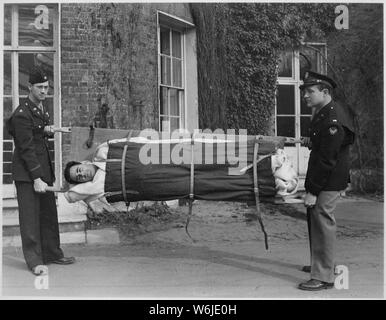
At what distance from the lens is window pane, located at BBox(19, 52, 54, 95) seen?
264 inches

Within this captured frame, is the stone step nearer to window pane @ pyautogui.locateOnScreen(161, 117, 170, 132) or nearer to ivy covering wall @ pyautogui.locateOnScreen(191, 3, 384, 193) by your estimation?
window pane @ pyautogui.locateOnScreen(161, 117, 170, 132)

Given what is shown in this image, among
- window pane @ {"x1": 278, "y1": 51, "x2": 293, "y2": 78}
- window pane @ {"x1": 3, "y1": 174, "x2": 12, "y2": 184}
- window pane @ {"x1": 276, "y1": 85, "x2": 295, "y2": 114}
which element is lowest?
window pane @ {"x1": 3, "y1": 174, "x2": 12, "y2": 184}

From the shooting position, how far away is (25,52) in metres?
6.70

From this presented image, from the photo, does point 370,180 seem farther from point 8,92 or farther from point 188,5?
point 8,92

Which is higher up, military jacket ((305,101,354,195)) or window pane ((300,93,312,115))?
window pane ((300,93,312,115))

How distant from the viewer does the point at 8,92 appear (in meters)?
6.68

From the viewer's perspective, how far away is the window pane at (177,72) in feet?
26.8

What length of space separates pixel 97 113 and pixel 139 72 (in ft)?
2.82

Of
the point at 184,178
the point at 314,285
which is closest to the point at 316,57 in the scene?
the point at 184,178

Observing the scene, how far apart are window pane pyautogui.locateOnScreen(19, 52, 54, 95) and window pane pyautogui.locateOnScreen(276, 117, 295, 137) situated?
4.22 metres

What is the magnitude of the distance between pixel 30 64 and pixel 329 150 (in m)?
4.10

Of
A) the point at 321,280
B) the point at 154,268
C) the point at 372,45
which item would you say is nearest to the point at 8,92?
the point at 154,268

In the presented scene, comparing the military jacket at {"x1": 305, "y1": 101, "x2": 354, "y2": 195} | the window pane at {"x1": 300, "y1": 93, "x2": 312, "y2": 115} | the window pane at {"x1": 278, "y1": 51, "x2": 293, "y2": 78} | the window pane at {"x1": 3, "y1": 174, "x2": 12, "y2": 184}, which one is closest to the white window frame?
the window pane at {"x1": 278, "y1": 51, "x2": 293, "y2": 78}

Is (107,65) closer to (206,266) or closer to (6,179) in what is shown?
(6,179)
